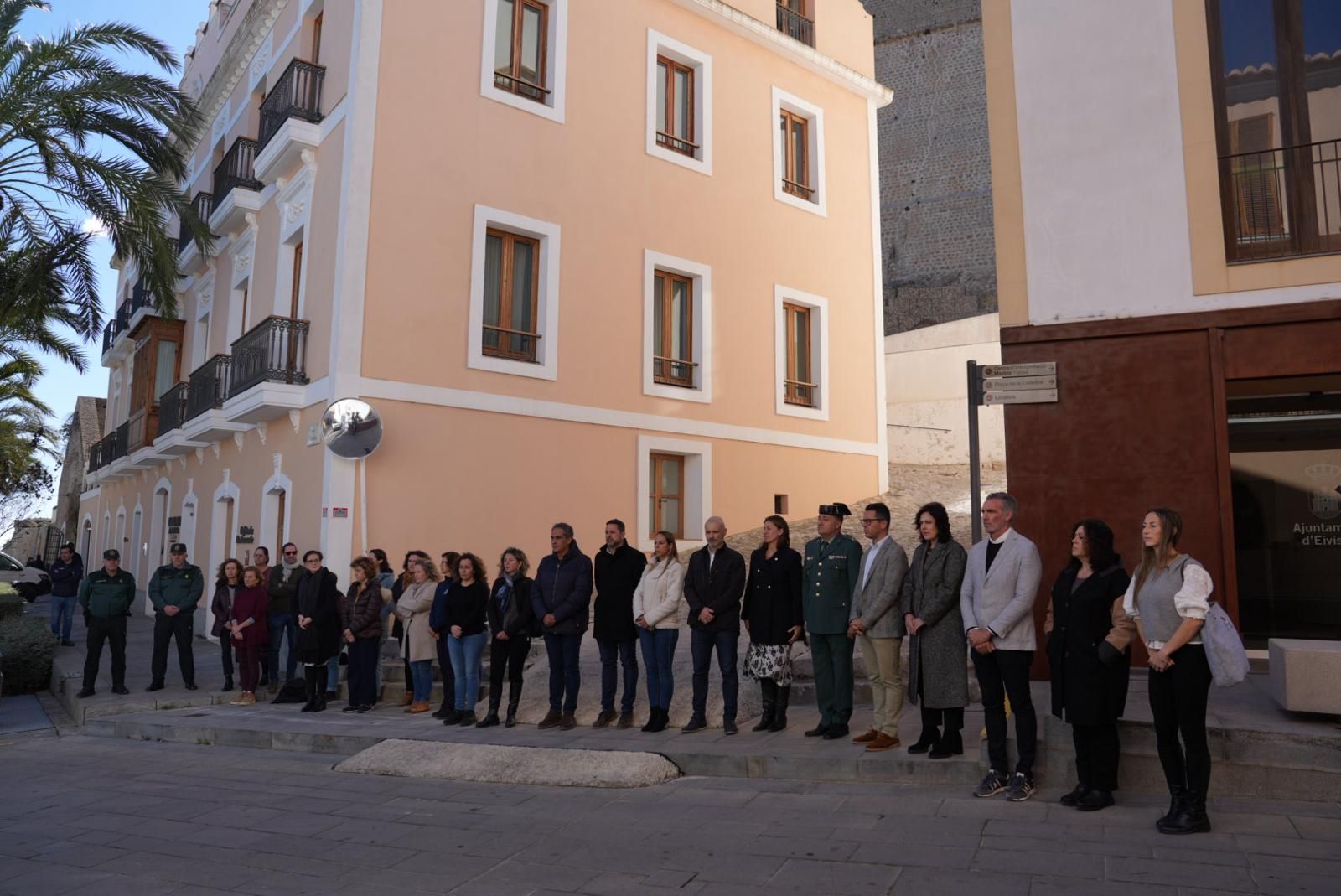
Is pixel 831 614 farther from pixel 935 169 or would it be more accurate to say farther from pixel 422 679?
pixel 935 169

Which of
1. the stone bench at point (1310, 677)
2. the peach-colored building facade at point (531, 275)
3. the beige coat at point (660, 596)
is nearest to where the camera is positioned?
the stone bench at point (1310, 677)

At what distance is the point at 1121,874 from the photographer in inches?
189

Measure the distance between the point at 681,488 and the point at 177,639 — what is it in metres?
8.16

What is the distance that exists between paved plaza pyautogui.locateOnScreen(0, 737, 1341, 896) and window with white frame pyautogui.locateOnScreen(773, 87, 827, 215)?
14.7m

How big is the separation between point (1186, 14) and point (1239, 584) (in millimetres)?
5135

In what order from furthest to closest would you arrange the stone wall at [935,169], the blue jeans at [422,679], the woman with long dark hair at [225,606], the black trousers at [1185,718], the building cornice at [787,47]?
the stone wall at [935,169] → the building cornice at [787,47] → the woman with long dark hair at [225,606] → the blue jeans at [422,679] → the black trousers at [1185,718]

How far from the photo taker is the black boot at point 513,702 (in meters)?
9.55

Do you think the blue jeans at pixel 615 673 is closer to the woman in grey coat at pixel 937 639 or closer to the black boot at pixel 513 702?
the black boot at pixel 513 702

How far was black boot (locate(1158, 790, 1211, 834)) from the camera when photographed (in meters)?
5.45

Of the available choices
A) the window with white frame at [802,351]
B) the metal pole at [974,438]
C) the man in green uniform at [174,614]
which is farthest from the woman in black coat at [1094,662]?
the window with white frame at [802,351]

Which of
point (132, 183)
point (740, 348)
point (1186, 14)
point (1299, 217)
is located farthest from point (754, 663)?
point (132, 183)

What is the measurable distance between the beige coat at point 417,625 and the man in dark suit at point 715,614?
3259 mm

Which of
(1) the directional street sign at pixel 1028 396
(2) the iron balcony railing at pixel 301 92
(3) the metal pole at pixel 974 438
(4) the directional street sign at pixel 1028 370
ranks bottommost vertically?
(3) the metal pole at pixel 974 438

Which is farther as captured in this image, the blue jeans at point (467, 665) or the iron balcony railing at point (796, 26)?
the iron balcony railing at point (796, 26)
